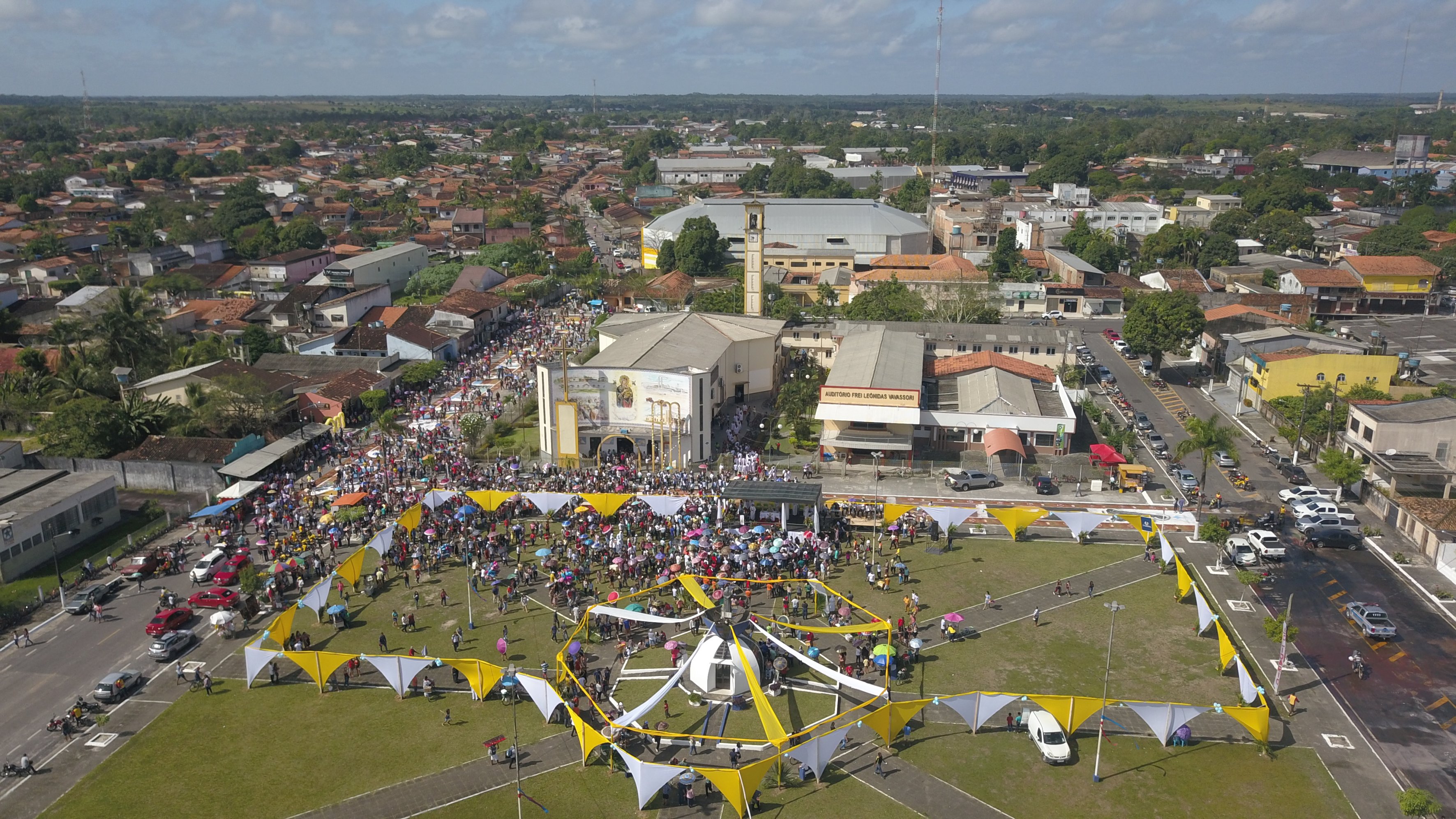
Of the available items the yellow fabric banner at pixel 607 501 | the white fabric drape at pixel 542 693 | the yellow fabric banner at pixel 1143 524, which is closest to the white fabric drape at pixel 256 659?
the white fabric drape at pixel 542 693

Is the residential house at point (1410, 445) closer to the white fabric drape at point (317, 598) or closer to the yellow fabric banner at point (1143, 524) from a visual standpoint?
the yellow fabric banner at point (1143, 524)

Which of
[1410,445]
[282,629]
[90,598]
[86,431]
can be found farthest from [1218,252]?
[90,598]

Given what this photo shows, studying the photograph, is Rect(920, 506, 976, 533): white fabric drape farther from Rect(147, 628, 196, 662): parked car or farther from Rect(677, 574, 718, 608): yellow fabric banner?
Rect(147, 628, 196, 662): parked car

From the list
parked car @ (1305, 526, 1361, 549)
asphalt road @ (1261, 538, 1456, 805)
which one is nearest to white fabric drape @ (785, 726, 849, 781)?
asphalt road @ (1261, 538, 1456, 805)

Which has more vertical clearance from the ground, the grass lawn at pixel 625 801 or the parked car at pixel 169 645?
the parked car at pixel 169 645

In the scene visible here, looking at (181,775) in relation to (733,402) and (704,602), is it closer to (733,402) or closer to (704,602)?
(704,602)
